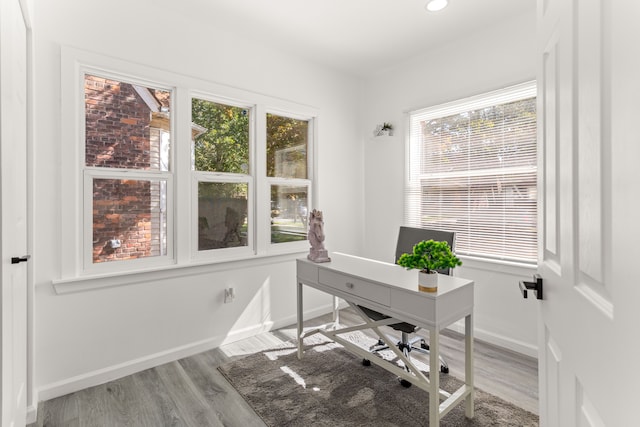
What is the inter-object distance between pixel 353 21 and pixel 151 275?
2.75 meters

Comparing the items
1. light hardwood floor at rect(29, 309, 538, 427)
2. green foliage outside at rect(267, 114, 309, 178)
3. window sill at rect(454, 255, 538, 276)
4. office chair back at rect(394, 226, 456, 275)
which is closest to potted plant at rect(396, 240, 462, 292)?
office chair back at rect(394, 226, 456, 275)

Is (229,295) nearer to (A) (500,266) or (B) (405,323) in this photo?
(B) (405,323)

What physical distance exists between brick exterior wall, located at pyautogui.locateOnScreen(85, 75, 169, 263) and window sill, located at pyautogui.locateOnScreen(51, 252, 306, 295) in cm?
15

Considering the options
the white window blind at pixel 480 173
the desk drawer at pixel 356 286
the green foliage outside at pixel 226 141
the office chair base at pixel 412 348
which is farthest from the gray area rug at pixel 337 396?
Answer: the green foliage outside at pixel 226 141

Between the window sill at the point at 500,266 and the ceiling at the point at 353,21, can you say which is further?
the window sill at the point at 500,266

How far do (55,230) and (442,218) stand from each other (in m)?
Result: 3.30

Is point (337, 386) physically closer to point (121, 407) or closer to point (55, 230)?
point (121, 407)

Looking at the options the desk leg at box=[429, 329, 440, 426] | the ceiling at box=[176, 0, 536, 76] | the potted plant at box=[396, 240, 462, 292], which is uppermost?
the ceiling at box=[176, 0, 536, 76]

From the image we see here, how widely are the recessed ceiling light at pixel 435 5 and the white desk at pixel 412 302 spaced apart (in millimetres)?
2105

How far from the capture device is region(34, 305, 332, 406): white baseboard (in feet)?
6.97

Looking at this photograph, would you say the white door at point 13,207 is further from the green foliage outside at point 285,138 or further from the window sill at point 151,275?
the green foliage outside at point 285,138

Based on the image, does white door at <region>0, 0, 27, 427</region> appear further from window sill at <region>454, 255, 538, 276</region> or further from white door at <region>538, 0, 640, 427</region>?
window sill at <region>454, 255, 538, 276</region>

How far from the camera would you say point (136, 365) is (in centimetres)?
244

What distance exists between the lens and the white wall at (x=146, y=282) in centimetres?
210
